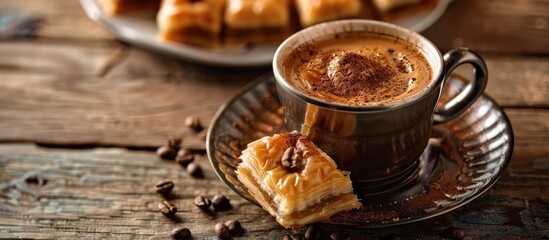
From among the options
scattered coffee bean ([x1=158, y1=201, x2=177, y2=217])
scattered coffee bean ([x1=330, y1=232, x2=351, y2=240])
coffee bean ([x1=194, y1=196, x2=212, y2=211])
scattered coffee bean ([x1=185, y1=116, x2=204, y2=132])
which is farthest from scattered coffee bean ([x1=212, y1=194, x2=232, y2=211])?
scattered coffee bean ([x1=185, y1=116, x2=204, y2=132])

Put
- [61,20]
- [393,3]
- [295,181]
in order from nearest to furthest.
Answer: [295,181]
[393,3]
[61,20]

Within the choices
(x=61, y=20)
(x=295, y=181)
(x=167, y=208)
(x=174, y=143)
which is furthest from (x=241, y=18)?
(x=295, y=181)

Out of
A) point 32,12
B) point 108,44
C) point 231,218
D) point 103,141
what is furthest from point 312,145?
point 32,12

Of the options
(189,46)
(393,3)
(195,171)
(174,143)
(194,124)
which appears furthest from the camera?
(393,3)

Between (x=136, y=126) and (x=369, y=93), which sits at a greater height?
→ (x=369, y=93)

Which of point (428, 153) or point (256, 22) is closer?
point (428, 153)

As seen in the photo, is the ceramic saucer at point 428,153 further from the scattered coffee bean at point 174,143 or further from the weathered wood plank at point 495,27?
the weathered wood plank at point 495,27

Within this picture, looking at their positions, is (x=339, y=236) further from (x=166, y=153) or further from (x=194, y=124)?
(x=194, y=124)

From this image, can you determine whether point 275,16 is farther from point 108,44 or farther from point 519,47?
point 519,47
